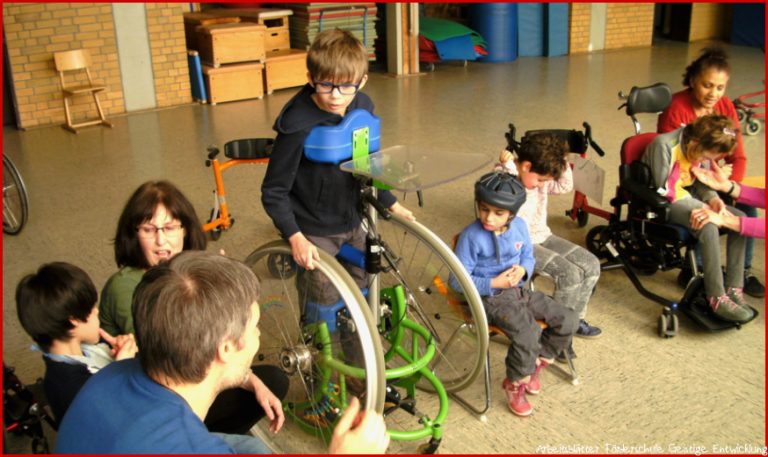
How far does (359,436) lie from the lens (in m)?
1.43

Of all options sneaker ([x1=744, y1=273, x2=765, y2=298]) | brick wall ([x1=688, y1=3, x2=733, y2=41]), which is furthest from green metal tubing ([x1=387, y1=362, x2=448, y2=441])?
brick wall ([x1=688, y1=3, x2=733, y2=41])

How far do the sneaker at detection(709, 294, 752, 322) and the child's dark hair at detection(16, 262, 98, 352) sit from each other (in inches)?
94.7

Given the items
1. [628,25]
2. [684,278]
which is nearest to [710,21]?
[628,25]

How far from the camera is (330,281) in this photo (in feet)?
7.48

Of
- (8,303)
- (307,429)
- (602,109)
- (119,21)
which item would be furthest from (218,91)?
(307,429)

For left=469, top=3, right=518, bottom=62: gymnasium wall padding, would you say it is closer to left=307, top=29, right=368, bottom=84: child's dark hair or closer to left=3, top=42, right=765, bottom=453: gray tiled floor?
left=3, top=42, right=765, bottom=453: gray tiled floor

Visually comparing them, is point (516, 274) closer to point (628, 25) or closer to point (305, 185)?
point (305, 185)

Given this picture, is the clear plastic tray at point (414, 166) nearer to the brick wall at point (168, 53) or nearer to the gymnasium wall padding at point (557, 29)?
the brick wall at point (168, 53)

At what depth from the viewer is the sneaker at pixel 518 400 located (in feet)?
8.86

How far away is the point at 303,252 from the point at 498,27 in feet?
24.9

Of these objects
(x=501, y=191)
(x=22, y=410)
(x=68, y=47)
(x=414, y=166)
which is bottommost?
(x=22, y=410)

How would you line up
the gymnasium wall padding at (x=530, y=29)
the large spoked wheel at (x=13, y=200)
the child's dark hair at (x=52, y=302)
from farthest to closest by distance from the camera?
the gymnasium wall padding at (x=530, y=29) → the large spoked wheel at (x=13, y=200) → the child's dark hair at (x=52, y=302)

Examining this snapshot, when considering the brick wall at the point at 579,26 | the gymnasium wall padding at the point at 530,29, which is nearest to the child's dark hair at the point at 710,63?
the gymnasium wall padding at the point at 530,29

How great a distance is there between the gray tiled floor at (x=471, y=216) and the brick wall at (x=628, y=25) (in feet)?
1.72
